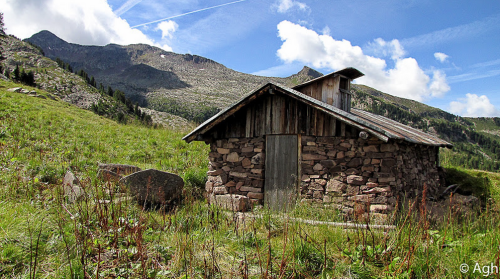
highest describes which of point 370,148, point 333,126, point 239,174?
point 333,126

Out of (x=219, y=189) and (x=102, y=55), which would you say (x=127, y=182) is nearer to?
(x=219, y=189)

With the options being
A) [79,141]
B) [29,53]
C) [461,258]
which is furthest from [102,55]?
[461,258]

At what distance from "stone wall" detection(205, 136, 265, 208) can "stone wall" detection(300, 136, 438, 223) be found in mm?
1316

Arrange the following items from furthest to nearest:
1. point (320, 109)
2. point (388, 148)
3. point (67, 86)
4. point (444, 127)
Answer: point (444, 127) < point (67, 86) < point (320, 109) < point (388, 148)

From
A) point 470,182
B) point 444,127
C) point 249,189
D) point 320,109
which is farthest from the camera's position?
point 444,127

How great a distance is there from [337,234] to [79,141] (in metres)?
11.6

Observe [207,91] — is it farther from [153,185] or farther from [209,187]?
[153,185]

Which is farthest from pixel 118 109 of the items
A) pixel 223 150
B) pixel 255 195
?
pixel 255 195

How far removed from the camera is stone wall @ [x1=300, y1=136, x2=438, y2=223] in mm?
6391

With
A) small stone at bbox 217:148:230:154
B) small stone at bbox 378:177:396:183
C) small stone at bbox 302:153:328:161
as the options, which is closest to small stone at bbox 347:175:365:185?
small stone at bbox 378:177:396:183

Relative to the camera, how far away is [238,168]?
829 centimetres

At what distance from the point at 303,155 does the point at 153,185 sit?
4043 mm

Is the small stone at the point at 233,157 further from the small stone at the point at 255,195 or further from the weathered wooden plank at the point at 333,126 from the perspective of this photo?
the weathered wooden plank at the point at 333,126

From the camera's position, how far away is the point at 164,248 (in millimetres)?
3883
